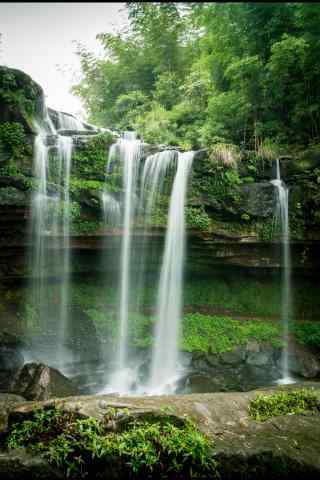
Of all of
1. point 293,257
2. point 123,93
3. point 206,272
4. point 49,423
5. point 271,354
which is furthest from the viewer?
point 123,93

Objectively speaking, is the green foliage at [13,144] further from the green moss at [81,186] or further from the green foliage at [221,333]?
the green foliage at [221,333]

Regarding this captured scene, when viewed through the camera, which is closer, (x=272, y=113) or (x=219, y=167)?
(x=219, y=167)

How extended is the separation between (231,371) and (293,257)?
4.48m

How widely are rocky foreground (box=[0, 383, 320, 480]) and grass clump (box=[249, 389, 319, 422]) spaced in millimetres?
115

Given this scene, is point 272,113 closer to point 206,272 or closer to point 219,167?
point 219,167

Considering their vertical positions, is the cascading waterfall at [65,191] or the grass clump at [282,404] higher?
the cascading waterfall at [65,191]

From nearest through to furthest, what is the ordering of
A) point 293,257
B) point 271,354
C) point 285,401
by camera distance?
point 285,401 < point 271,354 < point 293,257

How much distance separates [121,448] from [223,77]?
12338 millimetres

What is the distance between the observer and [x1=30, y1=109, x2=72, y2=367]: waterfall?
8367 mm

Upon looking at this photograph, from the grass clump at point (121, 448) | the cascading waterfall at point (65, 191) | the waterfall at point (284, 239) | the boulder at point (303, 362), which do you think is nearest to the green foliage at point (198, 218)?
the waterfall at point (284, 239)

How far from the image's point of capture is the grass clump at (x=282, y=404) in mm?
3783

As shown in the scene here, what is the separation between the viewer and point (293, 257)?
9.72 m

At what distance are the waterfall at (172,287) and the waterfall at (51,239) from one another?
3123 mm

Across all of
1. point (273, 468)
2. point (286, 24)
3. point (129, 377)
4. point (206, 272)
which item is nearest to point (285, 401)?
point (273, 468)
